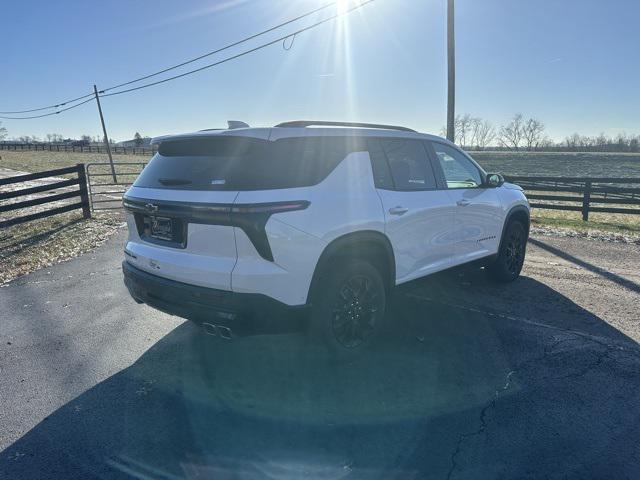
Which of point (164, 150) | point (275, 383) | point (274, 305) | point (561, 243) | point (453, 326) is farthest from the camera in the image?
point (561, 243)

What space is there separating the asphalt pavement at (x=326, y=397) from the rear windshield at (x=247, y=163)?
1.50 metres

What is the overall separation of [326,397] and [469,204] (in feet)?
8.97

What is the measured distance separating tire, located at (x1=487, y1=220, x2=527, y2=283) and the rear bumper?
344cm

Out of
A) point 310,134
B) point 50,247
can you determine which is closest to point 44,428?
point 310,134

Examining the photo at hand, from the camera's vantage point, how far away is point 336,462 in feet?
8.50

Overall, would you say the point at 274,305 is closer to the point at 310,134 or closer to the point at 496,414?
the point at 310,134

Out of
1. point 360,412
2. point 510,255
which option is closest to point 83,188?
point 510,255

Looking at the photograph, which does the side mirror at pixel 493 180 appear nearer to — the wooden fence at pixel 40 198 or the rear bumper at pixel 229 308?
the rear bumper at pixel 229 308

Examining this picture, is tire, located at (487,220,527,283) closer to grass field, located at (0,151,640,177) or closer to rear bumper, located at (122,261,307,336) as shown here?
rear bumper, located at (122,261,307,336)

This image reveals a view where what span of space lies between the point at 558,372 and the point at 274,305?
234 cm

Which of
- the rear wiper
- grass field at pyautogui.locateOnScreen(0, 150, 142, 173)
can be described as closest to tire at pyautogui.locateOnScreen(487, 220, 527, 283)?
the rear wiper

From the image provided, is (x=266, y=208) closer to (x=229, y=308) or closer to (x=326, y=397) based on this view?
(x=229, y=308)

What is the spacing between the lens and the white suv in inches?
120

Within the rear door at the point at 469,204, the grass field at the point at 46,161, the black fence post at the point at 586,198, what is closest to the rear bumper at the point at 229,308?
the rear door at the point at 469,204
